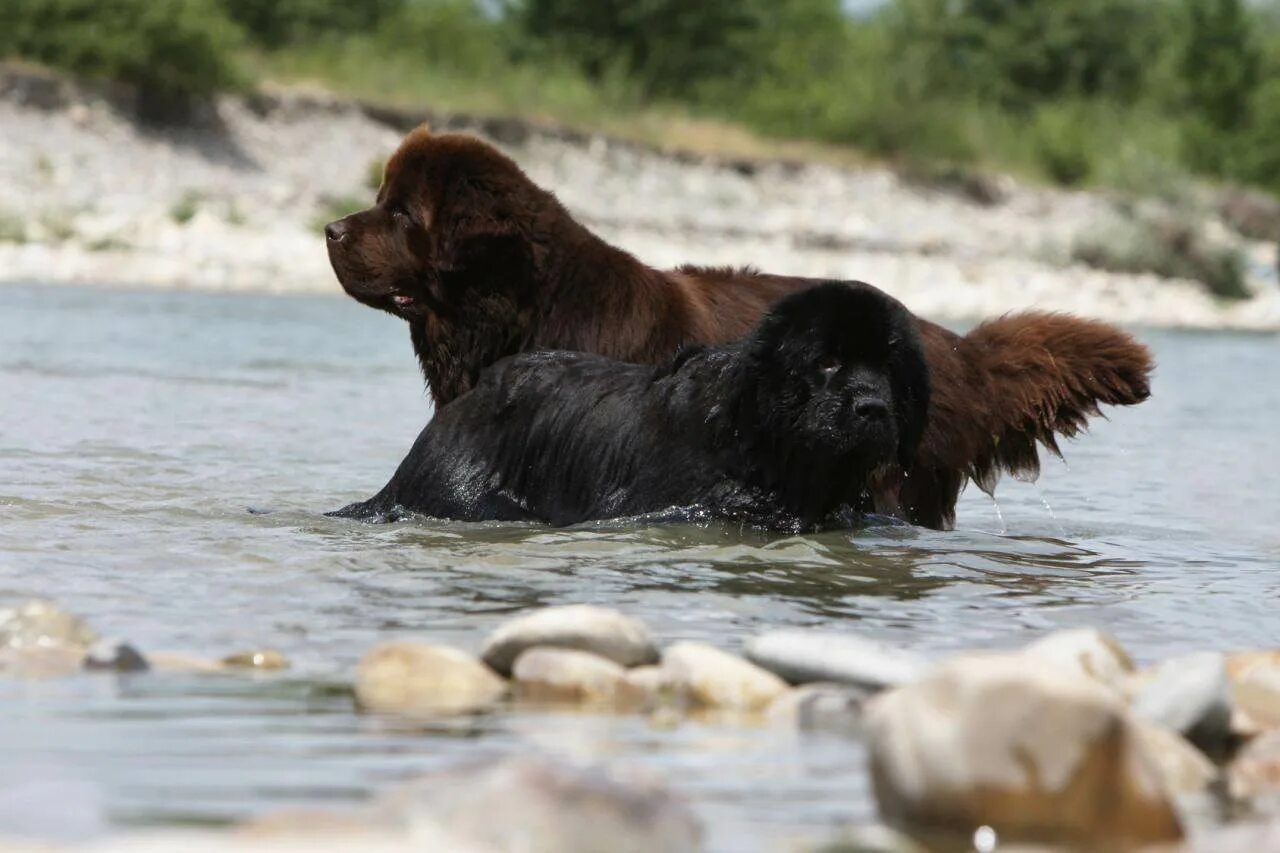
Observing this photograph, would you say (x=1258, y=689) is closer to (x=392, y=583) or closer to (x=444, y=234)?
(x=392, y=583)

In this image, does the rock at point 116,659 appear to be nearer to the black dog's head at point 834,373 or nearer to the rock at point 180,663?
the rock at point 180,663

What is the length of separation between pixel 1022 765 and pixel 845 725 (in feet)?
2.53

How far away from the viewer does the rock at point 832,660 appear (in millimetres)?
4020

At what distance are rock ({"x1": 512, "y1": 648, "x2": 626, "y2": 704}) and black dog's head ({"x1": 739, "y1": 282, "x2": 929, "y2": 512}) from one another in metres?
2.00

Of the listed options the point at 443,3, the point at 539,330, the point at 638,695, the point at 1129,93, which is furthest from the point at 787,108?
the point at 638,695

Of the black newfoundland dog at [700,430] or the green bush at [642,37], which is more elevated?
the green bush at [642,37]

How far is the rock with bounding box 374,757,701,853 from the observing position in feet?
9.28

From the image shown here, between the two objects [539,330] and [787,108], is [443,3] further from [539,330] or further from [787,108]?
[539,330]

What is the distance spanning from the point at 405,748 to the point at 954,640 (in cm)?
181

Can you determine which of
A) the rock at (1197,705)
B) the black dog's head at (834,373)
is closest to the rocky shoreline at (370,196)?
the black dog's head at (834,373)

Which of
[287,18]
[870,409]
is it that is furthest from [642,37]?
[870,409]

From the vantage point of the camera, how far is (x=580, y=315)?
6.97 metres

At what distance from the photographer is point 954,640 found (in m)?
4.91

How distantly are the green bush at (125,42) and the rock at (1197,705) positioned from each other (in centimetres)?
2798
